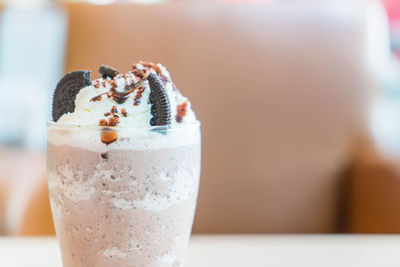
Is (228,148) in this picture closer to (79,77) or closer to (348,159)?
(348,159)

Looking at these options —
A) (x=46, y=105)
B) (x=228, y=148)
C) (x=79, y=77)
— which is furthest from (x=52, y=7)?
(x=79, y=77)

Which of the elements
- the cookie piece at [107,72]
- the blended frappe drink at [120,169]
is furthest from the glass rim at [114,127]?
the cookie piece at [107,72]

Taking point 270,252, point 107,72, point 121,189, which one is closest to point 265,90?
point 270,252

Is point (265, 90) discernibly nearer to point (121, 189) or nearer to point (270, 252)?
point (270, 252)

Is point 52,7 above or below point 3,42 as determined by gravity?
above

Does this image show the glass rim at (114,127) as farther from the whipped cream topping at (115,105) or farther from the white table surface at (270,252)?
the white table surface at (270,252)

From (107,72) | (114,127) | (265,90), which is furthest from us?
(265,90)
